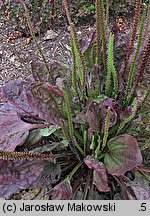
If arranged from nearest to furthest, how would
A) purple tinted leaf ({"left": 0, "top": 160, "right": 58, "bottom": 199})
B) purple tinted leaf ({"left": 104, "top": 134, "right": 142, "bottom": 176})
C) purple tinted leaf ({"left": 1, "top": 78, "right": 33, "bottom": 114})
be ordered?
purple tinted leaf ({"left": 104, "top": 134, "right": 142, "bottom": 176}) → purple tinted leaf ({"left": 0, "top": 160, "right": 58, "bottom": 199}) → purple tinted leaf ({"left": 1, "top": 78, "right": 33, "bottom": 114})

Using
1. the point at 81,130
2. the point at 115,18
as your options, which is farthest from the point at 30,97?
the point at 115,18

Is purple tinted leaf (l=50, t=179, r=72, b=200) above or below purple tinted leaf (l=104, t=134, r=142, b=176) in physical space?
below

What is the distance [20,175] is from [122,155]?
0.52m

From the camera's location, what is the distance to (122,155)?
1723 mm

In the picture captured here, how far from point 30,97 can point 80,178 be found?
529mm

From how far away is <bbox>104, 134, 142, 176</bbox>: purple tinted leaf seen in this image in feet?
5.39

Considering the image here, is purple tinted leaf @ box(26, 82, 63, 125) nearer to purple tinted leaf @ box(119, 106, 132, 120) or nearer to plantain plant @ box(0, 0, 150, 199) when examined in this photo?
plantain plant @ box(0, 0, 150, 199)

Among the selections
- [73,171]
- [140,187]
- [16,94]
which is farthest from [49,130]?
[140,187]

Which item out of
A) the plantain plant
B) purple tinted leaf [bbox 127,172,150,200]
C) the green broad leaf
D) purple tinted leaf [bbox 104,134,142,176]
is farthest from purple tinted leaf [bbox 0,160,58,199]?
purple tinted leaf [bbox 127,172,150,200]

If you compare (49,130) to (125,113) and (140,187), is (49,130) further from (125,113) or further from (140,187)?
(140,187)

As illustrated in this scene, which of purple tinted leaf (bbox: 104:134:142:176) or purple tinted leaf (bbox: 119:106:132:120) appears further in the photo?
purple tinted leaf (bbox: 119:106:132:120)

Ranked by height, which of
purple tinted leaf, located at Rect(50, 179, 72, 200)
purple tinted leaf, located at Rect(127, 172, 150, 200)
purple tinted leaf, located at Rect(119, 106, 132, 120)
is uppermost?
purple tinted leaf, located at Rect(119, 106, 132, 120)

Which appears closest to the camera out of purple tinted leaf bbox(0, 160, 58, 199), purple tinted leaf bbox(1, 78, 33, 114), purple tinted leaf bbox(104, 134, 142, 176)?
purple tinted leaf bbox(104, 134, 142, 176)

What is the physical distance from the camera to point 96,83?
1912 millimetres
